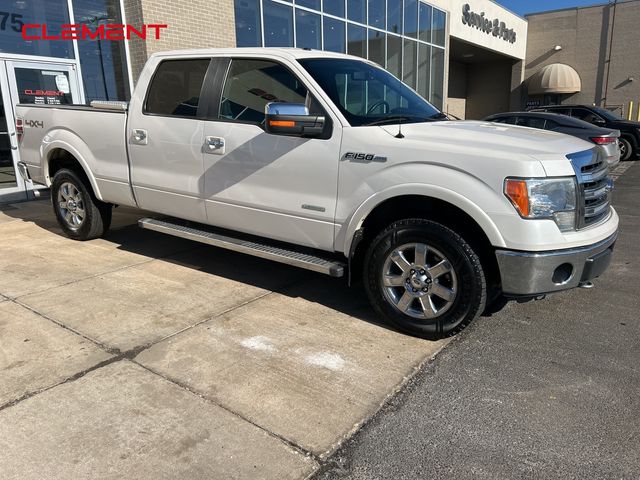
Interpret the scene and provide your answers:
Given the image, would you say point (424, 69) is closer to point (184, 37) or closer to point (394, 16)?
point (394, 16)

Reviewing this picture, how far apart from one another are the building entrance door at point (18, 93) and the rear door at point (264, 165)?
6094mm

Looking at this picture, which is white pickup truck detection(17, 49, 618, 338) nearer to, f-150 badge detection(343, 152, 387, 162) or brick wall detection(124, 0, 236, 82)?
f-150 badge detection(343, 152, 387, 162)

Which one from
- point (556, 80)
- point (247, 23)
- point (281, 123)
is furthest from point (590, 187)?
point (556, 80)

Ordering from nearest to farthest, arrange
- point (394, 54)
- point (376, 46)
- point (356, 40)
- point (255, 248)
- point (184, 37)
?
1. point (255, 248)
2. point (184, 37)
3. point (356, 40)
4. point (376, 46)
5. point (394, 54)

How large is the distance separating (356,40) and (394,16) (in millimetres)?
2540

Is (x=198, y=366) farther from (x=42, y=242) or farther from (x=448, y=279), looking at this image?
(x=42, y=242)

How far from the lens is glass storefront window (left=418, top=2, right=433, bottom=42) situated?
19.1m

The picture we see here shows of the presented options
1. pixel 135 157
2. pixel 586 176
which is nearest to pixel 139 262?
pixel 135 157

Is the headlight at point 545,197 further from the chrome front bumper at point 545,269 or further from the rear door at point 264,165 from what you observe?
the rear door at point 264,165

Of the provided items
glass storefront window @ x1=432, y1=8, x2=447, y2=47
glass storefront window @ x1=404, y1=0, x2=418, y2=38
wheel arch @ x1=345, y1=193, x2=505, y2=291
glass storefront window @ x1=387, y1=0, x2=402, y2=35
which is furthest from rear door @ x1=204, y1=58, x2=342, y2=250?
glass storefront window @ x1=432, y1=8, x2=447, y2=47

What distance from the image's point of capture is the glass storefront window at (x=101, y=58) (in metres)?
9.47

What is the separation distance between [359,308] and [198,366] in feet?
5.00

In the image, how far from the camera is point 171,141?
4828 mm

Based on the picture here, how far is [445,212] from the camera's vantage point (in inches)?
144
